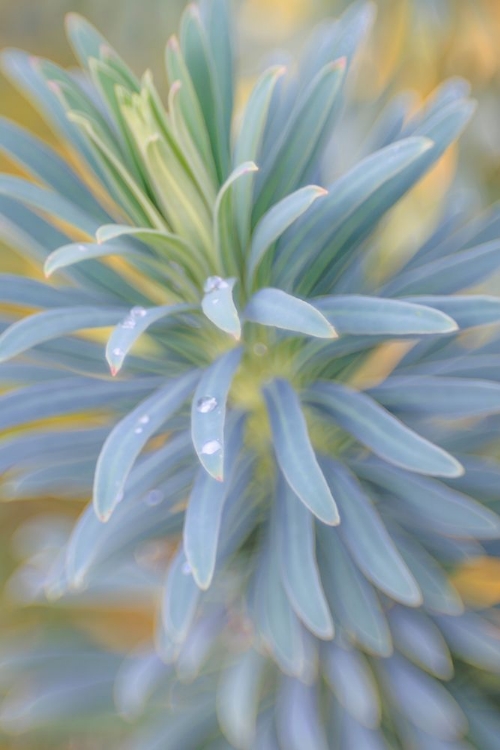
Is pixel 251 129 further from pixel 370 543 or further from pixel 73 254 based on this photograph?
pixel 370 543

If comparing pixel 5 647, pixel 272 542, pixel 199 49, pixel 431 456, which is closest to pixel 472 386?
pixel 431 456

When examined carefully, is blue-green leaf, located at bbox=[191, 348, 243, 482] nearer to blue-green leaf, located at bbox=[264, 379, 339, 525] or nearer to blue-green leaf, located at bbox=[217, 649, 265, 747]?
blue-green leaf, located at bbox=[264, 379, 339, 525]

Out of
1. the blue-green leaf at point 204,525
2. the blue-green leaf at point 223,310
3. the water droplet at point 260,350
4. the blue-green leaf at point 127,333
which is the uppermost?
the blue-green leaf at point 127,333

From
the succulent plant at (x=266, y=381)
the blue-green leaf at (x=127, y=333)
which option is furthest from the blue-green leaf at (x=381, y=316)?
the blue-green leaf at (x=127, y=333)

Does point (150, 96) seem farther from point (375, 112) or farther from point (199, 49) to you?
point (375, 112)

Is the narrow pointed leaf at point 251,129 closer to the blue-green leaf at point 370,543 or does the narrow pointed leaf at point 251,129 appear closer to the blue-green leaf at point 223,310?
the blue-green leaf at point 223,310

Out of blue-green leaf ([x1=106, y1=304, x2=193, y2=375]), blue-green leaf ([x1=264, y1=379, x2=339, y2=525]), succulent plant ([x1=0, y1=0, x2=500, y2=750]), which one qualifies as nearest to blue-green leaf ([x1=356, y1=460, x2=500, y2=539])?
succulent plant ([x1=0, y1=0, x2=500, y2=750])

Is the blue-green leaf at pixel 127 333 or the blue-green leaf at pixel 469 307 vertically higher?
the blue-green leaf at pixel 127 333
